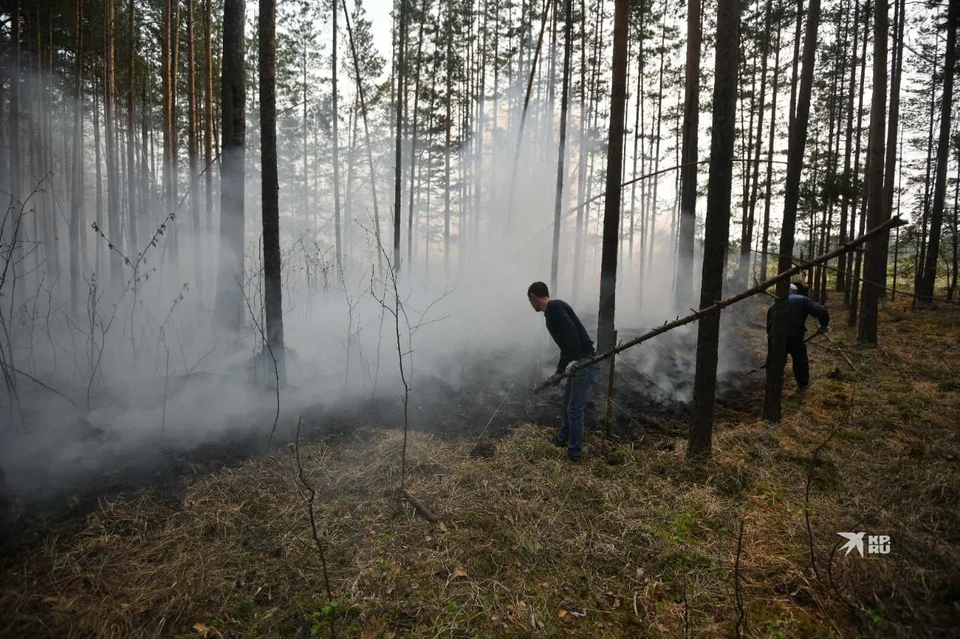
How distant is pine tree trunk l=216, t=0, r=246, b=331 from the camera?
20.9ft

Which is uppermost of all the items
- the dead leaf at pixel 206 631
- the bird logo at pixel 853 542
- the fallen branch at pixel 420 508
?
the bird logo at pixel 853 542

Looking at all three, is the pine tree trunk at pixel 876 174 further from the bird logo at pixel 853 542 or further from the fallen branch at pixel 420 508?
the fallen branch at pixel 420 508

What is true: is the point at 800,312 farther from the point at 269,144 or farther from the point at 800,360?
the point at 269,144

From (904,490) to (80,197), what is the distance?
19.8m

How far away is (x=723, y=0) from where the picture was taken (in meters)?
3.90

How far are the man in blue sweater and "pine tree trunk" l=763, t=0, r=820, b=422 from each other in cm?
243

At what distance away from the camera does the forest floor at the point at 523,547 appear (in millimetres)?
2289

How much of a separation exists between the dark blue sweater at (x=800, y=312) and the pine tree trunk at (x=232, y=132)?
8564 mm

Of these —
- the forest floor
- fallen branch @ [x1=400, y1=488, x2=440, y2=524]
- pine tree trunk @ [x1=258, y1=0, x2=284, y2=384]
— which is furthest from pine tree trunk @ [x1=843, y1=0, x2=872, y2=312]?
pine tree trunk @ [x1=258, y1=0, x2=284, y2=384]

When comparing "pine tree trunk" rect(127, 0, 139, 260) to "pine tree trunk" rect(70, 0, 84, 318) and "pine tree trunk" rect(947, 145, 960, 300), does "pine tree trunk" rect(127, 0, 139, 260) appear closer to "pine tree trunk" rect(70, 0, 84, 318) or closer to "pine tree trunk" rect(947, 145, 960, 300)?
"pine tree trunk" rect(70, 0, 84, 318)

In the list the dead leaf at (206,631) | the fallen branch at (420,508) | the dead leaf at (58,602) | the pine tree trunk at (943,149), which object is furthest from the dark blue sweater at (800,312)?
the dead leaf at (58,602)

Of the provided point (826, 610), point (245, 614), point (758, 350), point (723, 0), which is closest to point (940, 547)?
point (826, 610)

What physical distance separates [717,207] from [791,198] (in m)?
1.70

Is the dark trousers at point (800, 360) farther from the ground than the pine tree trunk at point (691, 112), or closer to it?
closer to it
